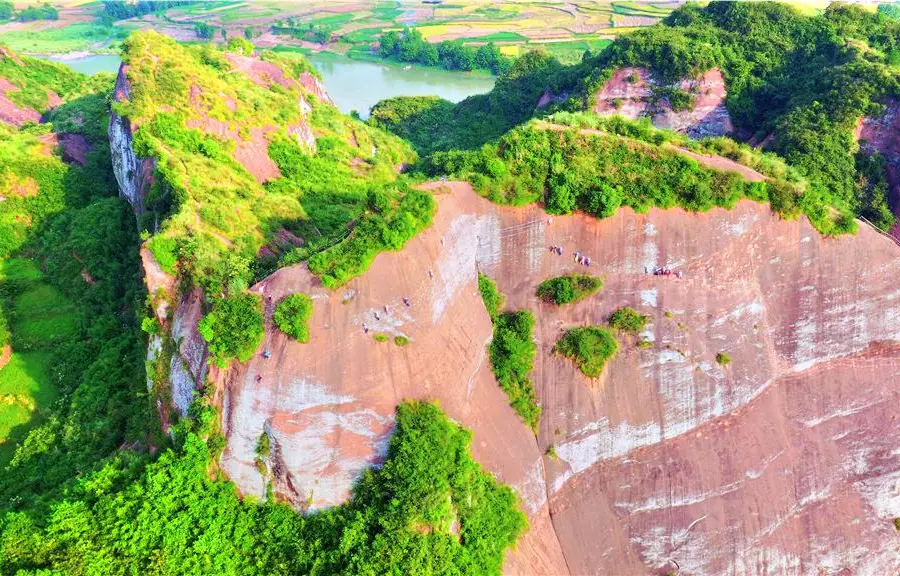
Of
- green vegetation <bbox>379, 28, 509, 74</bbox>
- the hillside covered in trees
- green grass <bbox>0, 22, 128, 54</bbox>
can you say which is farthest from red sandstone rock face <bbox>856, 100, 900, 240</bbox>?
green grass <bbox>0, 22, 128, 54</bbox>

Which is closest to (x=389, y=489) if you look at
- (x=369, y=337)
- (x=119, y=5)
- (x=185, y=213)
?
(x=369, y=337)

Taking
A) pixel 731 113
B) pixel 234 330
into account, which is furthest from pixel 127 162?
pixel 731 113

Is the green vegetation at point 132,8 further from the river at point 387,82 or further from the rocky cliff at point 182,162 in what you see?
the rocky cliff at point 182,162

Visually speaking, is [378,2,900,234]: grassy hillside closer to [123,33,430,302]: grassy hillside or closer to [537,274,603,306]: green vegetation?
[537,274,603,306]: green vegetation

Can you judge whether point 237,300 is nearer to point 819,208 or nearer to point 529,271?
point 529,271

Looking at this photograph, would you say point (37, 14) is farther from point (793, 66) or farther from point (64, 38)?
point (793, 66)

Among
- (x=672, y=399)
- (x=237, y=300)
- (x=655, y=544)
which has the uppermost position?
(x=237, y=300)

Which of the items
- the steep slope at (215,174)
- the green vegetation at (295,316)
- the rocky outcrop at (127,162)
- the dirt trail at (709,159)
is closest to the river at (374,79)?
the steep slope at (215,174)
